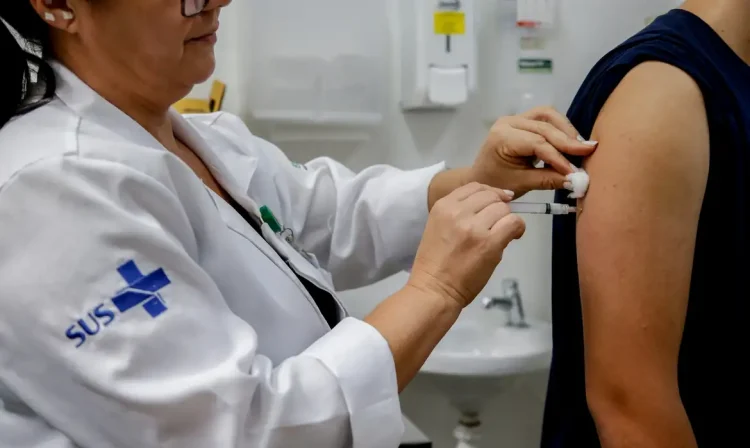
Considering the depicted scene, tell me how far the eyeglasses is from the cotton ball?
0.48 m

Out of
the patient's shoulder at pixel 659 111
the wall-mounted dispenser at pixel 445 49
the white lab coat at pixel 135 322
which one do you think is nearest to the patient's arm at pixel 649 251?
the patient's shoulder at pixel 659 111

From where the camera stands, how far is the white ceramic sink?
1.79 metres

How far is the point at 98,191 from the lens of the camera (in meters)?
0.65

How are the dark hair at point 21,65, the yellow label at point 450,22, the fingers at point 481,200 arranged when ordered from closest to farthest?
the dark hair at point 21,65 < the fingers at point 481,200 < the yellow label at point 450,22

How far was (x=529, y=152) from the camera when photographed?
100 cm

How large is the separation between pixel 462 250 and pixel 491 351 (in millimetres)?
1126

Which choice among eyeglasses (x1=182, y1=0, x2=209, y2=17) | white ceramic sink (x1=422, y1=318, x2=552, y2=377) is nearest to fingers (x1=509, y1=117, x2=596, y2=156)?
eyeglasses (x1=182, y1=0, x2=209, y2=17)

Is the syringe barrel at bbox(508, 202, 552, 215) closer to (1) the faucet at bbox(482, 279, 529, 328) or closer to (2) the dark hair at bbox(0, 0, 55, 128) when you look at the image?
(2) the dark hair at bbox(0, 0, 55, 128)

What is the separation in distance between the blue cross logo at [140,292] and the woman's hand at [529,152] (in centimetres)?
53

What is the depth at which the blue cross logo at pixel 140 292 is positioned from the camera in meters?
0.64

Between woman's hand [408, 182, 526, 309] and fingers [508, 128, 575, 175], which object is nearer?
woman's hand [408, 182, 526, 309]

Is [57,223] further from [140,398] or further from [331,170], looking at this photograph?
[331,170]

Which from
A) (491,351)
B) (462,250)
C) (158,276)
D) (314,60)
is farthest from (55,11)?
(491,351)

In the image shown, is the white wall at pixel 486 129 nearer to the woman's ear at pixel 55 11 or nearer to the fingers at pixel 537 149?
the fingers at pixel 537 149
